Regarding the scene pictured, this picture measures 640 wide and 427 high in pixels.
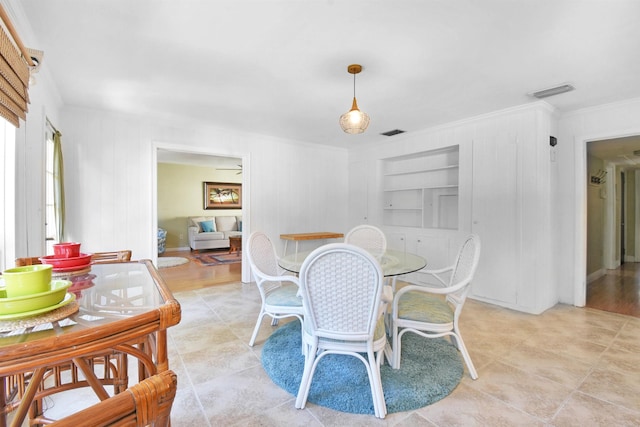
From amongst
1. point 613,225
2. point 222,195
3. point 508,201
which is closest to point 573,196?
point 508,201

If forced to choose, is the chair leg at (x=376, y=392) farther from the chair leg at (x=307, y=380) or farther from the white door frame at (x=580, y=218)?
the white door frame at (x=580, y=218)

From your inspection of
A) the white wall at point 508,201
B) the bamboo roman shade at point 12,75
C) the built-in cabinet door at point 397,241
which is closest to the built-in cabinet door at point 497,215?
the white wall at point 508,201

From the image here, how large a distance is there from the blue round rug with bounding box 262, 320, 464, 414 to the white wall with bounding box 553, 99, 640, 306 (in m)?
2.20

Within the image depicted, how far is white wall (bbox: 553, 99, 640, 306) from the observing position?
137 inches

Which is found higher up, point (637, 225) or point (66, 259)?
point (66, 259)

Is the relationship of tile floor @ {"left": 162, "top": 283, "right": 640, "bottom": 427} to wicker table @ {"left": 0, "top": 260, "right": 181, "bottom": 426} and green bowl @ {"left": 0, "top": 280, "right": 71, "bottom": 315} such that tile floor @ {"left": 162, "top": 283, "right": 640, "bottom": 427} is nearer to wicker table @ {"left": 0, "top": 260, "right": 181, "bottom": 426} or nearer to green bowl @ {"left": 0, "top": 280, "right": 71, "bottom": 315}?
wicker table @ {"left": 0, "top": 260, "right": 181, "bottom": 426}

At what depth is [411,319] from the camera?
205 centimetres

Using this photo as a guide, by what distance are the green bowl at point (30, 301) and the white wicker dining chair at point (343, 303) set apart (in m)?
1.02

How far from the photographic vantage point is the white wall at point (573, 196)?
348 cm

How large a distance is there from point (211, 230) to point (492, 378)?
745 cm

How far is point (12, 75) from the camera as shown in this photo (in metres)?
1.31

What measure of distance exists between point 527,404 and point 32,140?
143 inches

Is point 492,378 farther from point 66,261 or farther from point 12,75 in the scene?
point 12,75

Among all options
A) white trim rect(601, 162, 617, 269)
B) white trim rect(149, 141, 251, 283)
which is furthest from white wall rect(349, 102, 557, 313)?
white trim rect(601, 162, 617, 269)
